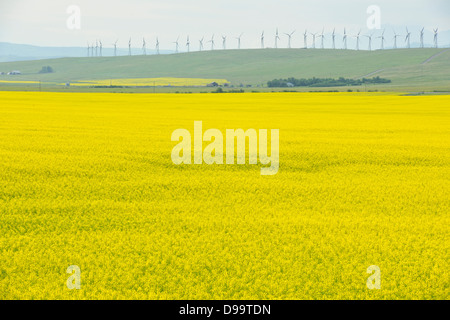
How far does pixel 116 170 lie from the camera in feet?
42.7

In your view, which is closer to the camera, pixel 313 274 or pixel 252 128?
pixel 313 274

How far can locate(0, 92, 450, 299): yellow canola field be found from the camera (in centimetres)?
593

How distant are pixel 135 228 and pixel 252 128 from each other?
17159 mm

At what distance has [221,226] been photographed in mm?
8117

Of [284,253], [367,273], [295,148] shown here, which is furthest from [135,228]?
[295,148]

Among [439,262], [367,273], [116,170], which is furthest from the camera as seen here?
[116,170]

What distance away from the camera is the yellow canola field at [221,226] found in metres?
5.93

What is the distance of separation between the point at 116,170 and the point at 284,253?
7.04 m

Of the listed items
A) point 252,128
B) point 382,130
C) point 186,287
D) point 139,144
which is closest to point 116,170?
point 139,144

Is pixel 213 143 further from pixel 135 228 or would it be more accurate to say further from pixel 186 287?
pixel 186 287
